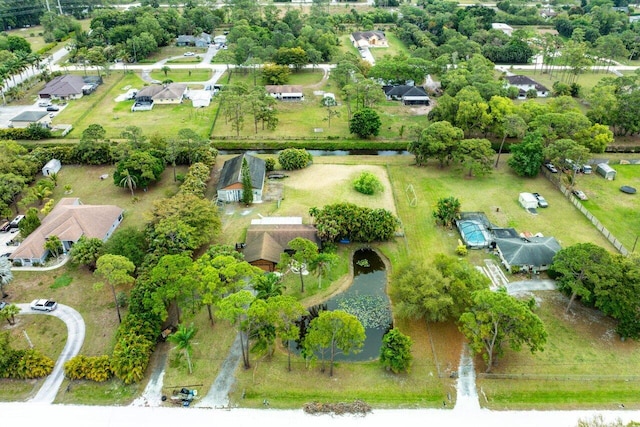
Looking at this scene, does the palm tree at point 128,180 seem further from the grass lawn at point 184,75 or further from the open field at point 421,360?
the grass lawn at point 184,75

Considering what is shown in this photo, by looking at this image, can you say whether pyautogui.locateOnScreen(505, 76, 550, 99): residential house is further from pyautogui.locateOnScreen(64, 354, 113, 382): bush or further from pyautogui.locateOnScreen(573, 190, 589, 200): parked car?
pyautogui.locateOnScreen(64, 354, 113, 382): bush

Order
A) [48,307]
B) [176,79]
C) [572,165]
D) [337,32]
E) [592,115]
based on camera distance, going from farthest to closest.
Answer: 1. [337,32]
2. [176,79]
3. [592,115]
4. [572,165]
5. [48,307]

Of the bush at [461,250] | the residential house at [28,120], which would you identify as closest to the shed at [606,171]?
the bush at [461,250]

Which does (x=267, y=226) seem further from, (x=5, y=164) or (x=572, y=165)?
(x=572, y=165)

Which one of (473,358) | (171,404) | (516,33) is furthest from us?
(516,33)

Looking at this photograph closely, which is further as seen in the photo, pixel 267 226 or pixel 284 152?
pixel 284 152

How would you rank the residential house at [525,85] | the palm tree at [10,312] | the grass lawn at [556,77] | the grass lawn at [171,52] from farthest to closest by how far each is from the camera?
the grass lawn at [171,52], the grass lawn at [556,77], the residential house at [525,85], the palm tree at [10,312]

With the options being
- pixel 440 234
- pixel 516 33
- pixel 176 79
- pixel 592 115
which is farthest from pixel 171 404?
pixel 516 33

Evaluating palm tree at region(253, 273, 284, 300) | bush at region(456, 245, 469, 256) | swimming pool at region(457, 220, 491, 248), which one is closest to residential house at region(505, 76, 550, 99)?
swimming pool at region(457, 220, 491, 248)
